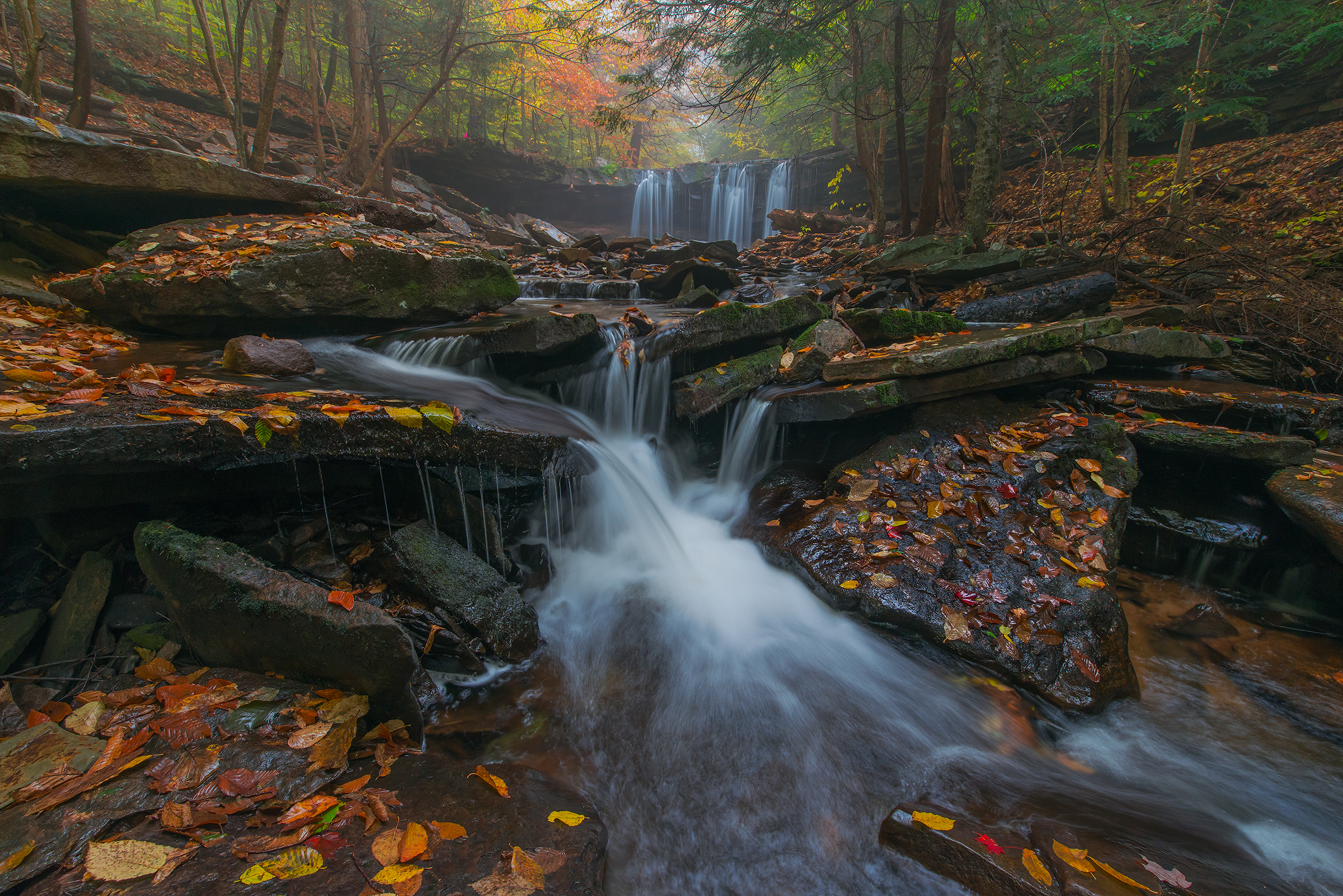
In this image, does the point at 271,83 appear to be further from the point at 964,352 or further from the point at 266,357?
the point at 964,352

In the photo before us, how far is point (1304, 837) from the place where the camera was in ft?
8.07

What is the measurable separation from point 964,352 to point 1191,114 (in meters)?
9.43

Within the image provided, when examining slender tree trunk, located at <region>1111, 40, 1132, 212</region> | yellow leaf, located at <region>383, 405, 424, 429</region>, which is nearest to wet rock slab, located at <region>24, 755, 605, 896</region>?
yellow leaf, located at <region>383, 405, 424, 429</region>

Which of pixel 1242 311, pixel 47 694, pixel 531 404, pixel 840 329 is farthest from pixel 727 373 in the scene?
pixel 1242 311

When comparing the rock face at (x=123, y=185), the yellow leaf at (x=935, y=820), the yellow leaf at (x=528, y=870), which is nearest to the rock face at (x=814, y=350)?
the yellow leaf at (x=935, y=820)

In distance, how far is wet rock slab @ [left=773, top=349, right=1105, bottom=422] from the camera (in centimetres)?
470

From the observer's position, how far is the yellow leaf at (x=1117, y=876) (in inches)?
78.1

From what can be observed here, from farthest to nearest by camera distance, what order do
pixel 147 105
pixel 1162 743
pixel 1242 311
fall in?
pixel 147 105 → pixel 1242 311 → pixel 1162 743

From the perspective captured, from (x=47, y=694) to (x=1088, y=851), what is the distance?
15.3 ft

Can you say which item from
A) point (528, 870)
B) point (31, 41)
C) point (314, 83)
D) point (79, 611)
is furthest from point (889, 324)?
point (314, 83)

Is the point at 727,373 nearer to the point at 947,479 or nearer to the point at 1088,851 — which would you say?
the point at 947,479

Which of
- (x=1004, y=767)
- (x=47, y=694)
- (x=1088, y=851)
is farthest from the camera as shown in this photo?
(x=1004, y=767)

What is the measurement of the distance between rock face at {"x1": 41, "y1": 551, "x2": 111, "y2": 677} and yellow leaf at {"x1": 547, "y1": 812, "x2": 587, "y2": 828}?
8.23ft

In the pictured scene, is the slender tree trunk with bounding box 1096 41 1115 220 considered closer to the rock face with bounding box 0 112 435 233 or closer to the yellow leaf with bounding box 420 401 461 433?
the yellow leaf with bounding box 420 401 461 433
